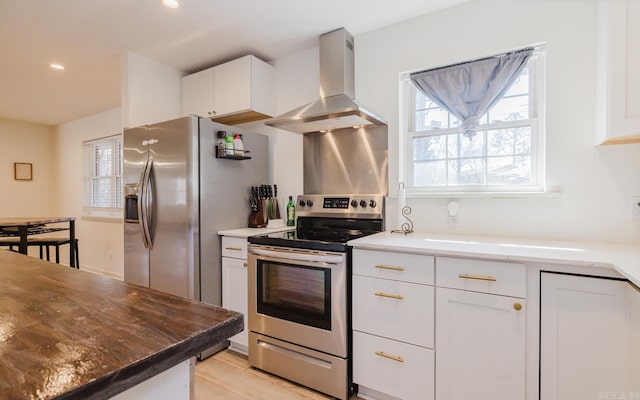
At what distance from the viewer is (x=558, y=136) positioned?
Result: 1.90 meters

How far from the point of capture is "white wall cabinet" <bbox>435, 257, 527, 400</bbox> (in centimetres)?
146

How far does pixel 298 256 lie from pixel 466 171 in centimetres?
135

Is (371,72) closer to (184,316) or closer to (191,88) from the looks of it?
(191,88)

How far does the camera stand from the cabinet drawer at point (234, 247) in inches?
92.9

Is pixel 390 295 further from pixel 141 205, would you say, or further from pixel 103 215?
pixel 103 215

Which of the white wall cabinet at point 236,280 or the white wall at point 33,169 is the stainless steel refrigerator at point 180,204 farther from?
the white wall at point 33,169

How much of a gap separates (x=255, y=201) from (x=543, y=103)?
2.26 meters

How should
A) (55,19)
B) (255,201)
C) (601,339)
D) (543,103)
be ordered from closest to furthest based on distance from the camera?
(601,339) → (543,103) → (55,19) → (255,201)

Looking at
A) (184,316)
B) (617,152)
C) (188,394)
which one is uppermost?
(617,152)

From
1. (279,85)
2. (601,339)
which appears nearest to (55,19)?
(279,85)

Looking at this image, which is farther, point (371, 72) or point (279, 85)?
point (279, 85)

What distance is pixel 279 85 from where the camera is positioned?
3098 mm

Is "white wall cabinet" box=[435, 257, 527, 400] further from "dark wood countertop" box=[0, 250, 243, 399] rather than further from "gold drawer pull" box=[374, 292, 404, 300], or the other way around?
"dark wood countertop" box=[0, 250, 243, 399]

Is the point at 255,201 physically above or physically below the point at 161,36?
below
